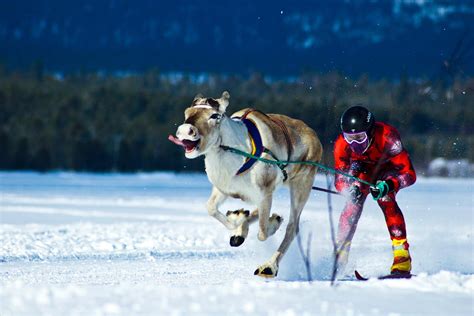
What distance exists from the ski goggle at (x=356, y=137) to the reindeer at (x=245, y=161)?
24.9 inches

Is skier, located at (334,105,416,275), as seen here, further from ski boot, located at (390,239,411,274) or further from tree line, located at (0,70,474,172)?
tree line, located at (0,70,474,172)

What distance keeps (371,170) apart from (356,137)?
445 mm

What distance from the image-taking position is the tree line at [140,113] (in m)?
15.2

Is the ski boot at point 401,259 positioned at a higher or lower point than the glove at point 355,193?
lower

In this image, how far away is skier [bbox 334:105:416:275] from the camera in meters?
7.45

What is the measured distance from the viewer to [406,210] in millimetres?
19438

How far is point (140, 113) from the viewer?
63281mm

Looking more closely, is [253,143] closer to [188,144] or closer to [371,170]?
[188,144]

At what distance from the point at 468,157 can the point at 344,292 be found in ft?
108

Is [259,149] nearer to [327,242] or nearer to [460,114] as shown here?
[327,242]

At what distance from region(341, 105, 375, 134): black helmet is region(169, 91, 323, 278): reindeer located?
2.24 feet

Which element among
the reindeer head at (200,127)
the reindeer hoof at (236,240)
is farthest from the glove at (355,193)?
the reindeer head at (200,127)

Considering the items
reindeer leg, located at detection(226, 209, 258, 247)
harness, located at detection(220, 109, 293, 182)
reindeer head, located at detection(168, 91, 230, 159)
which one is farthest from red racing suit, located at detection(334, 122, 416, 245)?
reindeer head, located at detection(168, 91, 230, 159)

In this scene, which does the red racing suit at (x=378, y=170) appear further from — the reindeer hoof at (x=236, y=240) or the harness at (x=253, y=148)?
the reindeer hoof at (x=236, y=240)
